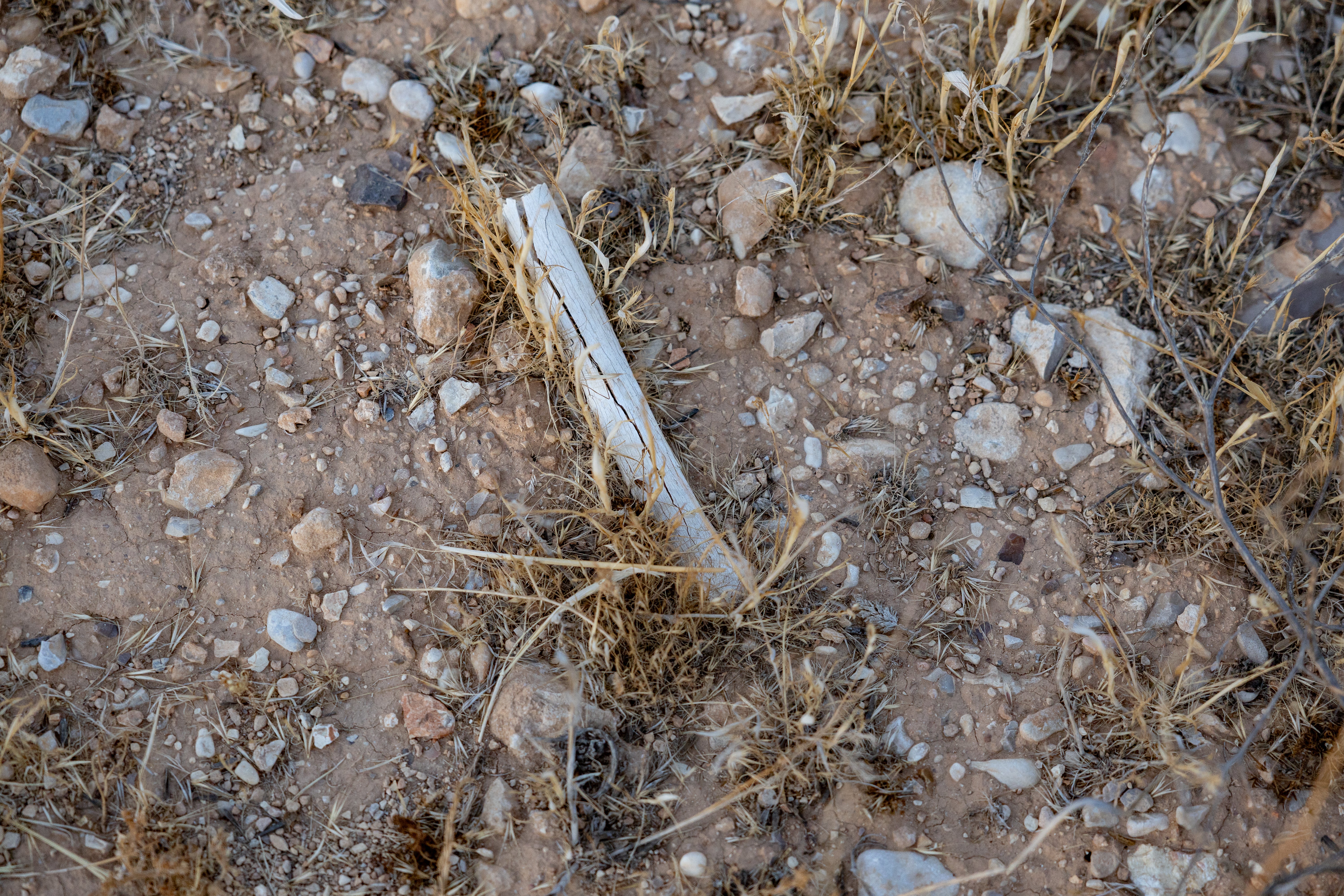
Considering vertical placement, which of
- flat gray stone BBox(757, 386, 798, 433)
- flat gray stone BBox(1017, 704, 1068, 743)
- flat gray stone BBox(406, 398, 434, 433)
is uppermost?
flat gray stone BBox(406, 398, 434, 433)

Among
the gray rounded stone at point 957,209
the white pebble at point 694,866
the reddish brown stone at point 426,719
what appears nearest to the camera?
the white pebble at point 694,866

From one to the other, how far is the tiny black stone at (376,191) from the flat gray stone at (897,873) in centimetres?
209

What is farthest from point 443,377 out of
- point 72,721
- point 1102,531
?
point 1102,531

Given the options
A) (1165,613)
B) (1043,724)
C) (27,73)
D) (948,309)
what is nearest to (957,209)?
(948,309)

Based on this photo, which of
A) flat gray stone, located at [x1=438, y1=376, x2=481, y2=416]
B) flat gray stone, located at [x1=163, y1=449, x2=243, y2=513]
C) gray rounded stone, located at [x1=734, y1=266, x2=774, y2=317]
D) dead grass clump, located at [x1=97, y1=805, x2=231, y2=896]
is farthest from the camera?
gray rounded stone, located at [x1=734, y1=266, x2=774, y2=317]

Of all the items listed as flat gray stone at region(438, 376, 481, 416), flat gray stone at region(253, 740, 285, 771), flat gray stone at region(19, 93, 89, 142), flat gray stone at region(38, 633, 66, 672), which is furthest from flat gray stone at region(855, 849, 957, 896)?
flat gray stone at region(19, 93, 89, 142)

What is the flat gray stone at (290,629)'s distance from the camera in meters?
2.06

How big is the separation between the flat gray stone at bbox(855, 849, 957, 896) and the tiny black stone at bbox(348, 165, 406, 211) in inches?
82.4

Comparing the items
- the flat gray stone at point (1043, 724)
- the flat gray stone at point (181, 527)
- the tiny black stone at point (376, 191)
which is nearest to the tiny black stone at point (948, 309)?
the flat gray stone at point (1043, 724)

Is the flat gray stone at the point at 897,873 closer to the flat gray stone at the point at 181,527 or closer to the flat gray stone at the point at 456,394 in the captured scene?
the flat gray stone at the point at 456,394

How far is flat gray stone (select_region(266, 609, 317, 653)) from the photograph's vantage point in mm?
2057

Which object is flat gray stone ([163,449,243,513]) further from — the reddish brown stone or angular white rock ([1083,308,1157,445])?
angular white rock ([1083,308,1157,445])

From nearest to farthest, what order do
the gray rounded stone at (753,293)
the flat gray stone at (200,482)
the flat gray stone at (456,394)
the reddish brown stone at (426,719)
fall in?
the reddish brown stone at (426,719)
the flat gray stone at (200,482)
the flat gray stone at (456,394)
the gray rounded stone at (753,293)

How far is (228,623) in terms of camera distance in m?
2.07
